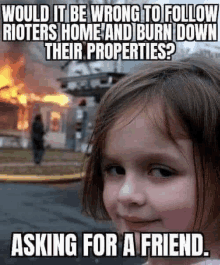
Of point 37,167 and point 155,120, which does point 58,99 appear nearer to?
point 37,167

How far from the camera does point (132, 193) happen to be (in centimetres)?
96

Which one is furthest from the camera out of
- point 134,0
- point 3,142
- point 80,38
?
point 3,142

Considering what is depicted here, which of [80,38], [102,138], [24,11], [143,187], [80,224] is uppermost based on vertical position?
[24,11]

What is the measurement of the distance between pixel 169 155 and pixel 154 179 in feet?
0.31

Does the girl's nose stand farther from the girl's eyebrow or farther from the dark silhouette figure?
the dark silhouette figure

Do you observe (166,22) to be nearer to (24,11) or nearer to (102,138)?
(24,11)

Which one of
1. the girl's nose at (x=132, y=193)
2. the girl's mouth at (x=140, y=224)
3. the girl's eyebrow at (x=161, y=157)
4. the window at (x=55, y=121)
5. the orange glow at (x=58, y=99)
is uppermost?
the orange glow at (x=58, y=99)

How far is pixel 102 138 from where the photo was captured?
1144 millimetres

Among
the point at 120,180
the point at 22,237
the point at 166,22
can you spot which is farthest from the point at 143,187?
the point at 166,22

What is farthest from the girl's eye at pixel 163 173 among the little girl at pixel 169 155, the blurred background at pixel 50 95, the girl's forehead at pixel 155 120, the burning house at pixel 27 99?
the burning house at pixel 27 99

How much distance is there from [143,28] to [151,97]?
9.55 ft

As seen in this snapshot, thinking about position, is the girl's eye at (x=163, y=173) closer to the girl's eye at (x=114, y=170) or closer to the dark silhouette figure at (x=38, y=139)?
the girl's eye at (x=114, y=170)

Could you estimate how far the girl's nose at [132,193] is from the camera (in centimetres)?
96

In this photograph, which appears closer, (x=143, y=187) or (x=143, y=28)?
(x=143, y=187)
